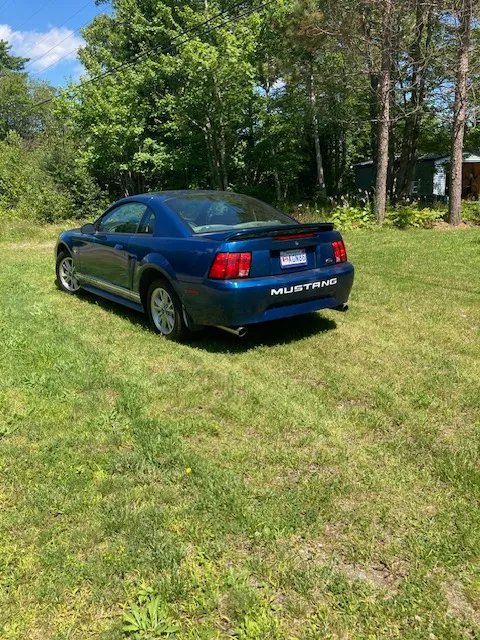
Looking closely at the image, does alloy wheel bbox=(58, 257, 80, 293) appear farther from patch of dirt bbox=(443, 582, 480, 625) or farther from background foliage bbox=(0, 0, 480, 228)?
background foliage bbox=(0, 0, 480, 228)

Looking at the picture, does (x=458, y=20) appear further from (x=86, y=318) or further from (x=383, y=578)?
(x=383, y=578)

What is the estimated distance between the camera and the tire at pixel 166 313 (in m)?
4.95

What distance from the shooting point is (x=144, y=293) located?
5.46 meters

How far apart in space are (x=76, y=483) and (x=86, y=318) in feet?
11.7

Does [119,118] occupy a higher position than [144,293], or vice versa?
[119,118]

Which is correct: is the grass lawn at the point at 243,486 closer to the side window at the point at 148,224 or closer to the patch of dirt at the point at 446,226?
the side window at the point at 148,224

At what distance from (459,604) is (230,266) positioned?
3.04 meters

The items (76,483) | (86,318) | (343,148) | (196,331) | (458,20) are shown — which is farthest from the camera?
(343,148)

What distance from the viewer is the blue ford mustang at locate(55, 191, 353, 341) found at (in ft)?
14.6

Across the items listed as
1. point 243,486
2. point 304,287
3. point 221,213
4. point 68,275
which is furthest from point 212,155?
point 243,486

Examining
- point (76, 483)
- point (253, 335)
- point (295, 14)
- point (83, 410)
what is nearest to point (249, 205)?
point (253, 335)

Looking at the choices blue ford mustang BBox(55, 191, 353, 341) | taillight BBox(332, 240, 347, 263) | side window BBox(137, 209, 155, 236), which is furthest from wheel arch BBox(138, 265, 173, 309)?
taillight BBox(332, 240, 347, 263)

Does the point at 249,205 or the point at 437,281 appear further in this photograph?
the point at 437,281

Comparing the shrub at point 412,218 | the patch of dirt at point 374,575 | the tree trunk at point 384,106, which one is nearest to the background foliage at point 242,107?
the shrub at point 412,218
